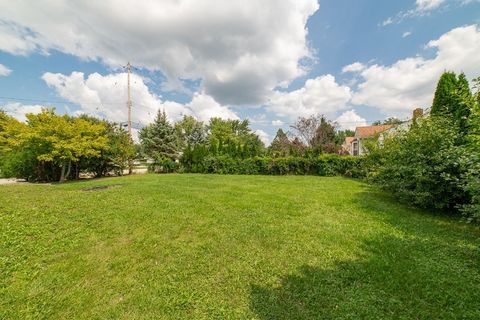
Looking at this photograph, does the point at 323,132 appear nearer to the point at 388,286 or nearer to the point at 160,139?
the point at 160,139

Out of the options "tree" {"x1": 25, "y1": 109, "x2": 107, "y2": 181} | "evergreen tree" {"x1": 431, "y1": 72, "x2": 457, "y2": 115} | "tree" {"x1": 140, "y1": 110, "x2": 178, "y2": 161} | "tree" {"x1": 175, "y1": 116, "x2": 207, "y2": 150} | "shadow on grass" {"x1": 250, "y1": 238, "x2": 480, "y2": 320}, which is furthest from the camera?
"tree" {"x1": 175, "y1": 116, "x2": 207, "y2": 150}

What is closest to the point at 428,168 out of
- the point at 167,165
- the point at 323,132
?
the point at 167,165

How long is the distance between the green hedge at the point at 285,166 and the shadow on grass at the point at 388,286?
370 inches

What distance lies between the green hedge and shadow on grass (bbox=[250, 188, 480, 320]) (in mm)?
9399

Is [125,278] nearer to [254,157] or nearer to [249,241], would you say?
[249,241]

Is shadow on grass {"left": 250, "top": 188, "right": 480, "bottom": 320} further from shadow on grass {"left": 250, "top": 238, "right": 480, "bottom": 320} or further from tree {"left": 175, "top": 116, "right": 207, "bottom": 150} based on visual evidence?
tree {"left": 175, "top": 116, "right": 207, "bottom": 150}

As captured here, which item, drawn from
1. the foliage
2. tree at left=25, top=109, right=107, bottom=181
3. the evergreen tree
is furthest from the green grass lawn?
the foliage

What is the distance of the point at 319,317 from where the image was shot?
7.09 feet

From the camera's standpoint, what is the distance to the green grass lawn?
2318 mm

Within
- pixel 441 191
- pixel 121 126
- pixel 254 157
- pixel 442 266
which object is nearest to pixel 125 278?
pixel 442 266

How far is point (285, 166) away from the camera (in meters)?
14.5

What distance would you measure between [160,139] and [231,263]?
2444cm

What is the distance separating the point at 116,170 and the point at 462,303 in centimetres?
2027

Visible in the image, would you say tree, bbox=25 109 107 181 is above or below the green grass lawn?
above
